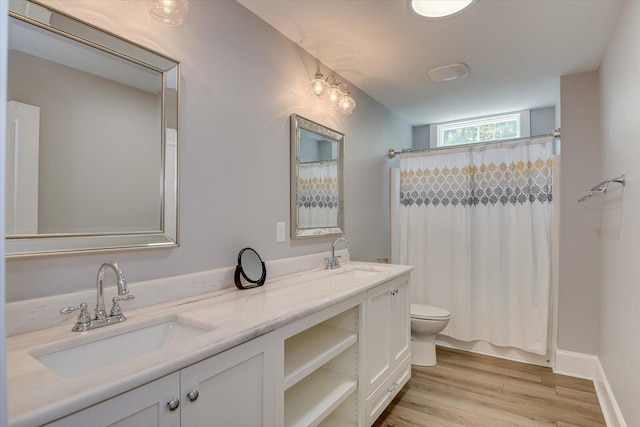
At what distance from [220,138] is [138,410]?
3.92ft

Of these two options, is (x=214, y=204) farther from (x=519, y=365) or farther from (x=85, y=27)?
(x=519, y=365)

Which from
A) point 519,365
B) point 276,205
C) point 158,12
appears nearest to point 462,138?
point 519,365

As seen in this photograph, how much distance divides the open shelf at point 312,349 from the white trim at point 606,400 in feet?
4.81

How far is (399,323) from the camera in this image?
211cm

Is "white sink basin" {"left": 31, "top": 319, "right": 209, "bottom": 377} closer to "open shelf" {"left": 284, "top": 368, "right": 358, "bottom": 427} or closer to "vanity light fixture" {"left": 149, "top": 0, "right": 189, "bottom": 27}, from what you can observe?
"open shelf" {"left": 284, "top": 368, "right": 358, "bottom": 427}

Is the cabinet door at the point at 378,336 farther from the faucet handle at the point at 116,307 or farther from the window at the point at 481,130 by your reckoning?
the window at the point at 481,130

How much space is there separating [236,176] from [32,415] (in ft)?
4.09

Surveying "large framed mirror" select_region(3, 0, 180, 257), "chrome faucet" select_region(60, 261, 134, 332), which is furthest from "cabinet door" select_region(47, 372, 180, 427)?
"large framed mirror" select_region(3, 0, 180, 257)

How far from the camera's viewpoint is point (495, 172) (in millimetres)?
2871

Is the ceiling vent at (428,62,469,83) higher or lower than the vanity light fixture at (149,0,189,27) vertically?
higher

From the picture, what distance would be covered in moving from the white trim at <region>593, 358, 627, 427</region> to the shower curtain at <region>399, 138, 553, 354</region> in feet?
1.31

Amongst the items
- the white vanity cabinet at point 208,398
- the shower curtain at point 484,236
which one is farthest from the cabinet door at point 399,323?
the white vanity cabinet at point 208,398

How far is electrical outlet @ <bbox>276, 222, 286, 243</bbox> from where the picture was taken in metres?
1.96

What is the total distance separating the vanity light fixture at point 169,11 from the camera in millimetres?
1222
